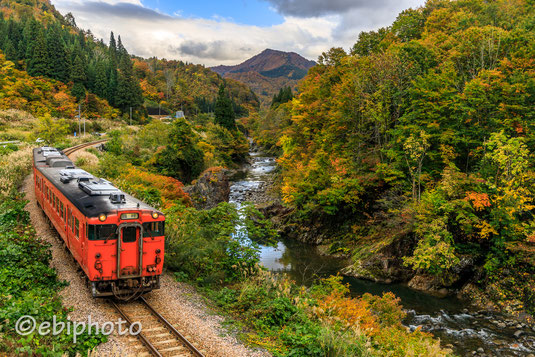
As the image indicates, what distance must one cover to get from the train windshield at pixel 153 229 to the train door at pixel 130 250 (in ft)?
0.57

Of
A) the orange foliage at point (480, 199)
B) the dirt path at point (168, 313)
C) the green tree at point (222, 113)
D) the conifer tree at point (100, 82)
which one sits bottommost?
the dirt path at point (168, 313)

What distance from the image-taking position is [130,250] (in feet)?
33.7

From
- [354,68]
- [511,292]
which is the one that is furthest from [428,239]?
[354,68]

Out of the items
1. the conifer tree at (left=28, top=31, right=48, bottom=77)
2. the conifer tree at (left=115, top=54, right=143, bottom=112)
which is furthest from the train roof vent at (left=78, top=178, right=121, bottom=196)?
the conifer tree at (left=115, top=54, right=143, bottom=112)

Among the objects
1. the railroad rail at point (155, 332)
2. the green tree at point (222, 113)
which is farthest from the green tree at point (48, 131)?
the railroad rail at point (155, 332)

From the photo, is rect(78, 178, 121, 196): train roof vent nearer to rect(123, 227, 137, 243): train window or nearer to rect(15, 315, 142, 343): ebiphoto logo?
rect(123, 227, 137, 243): train window

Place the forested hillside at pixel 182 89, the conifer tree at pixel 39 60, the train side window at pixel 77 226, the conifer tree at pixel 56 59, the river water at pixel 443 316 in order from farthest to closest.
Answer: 1. the forested hillside at pixel 182 89
2. the conifer tree at pixel 56 59
3. the conifer tree at pixel 39 60
4. the river water at pixel 443 316
5. the train side window at pixel 77 226

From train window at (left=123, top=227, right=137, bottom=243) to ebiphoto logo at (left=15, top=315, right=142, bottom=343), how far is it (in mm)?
2106

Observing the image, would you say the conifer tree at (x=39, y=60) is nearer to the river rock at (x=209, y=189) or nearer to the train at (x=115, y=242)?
the river rock at (x=209, y=189)

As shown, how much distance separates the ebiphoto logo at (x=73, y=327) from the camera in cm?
755

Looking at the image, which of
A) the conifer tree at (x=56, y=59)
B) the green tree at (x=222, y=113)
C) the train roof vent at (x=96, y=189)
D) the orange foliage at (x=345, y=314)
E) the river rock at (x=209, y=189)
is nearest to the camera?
the orange foliage at (x=345, y=314)

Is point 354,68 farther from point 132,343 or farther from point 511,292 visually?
point 132,343

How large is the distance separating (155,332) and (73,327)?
187 cm

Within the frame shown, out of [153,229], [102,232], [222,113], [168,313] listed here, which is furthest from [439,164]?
[222,113]
